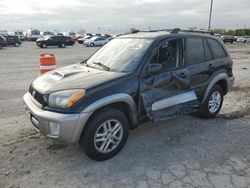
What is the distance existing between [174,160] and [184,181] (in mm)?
523

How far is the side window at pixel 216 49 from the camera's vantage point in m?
5.19

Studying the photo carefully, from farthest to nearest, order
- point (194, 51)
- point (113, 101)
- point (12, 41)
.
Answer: point (12, 41) < point (194, 51) < point (113, 101)

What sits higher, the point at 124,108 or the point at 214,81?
the point at 214,81

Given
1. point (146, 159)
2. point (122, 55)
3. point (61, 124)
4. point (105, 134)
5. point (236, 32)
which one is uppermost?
point (236, 32)

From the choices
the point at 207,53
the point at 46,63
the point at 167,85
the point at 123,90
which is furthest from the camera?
the point at 46,63

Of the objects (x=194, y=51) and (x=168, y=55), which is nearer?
(x=168, y=55)

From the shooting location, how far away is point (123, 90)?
3576 mm

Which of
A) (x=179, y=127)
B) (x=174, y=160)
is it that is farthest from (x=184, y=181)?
(x=179, y=127)

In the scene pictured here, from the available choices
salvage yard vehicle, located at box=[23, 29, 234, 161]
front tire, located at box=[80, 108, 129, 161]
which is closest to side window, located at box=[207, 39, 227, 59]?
salvage yard vehicle, located at box=[23, 29, 234, 161]

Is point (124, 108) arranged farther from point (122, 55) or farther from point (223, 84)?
point (223, 84)

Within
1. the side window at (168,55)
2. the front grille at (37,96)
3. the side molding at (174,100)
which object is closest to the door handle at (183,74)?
the side window at (168,55)

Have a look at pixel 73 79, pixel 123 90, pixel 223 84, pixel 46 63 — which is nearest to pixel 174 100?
pixel 123 90

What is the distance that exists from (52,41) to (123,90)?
3014 centimetres

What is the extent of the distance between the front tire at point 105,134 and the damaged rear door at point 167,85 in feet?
1.67
